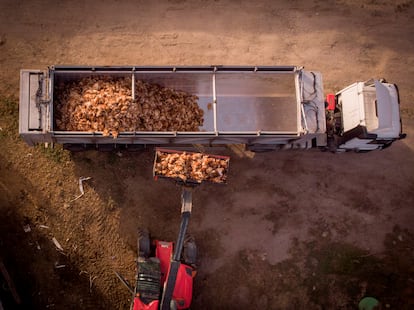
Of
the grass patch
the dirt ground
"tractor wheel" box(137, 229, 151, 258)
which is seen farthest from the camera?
the grass patch

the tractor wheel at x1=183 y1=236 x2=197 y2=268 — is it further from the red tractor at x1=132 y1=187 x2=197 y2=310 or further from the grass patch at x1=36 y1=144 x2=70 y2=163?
the grass patch at x1=36 y1=144 x2=70 y2=163

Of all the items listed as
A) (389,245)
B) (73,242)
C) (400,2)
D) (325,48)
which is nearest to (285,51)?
(325,48)

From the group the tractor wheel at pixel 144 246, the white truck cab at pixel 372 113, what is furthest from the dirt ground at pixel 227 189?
the white truck cab at pixel 372 113

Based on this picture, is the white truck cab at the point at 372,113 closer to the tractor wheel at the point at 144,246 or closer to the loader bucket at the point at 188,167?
the loader bucket at the point at 188,167

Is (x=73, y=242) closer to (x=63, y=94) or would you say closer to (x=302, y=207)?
(x=63, y=94)

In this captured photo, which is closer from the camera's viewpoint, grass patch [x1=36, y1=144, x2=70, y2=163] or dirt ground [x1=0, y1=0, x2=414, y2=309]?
dirt ground [x1=0, y1=0, x2=414, y2=309]

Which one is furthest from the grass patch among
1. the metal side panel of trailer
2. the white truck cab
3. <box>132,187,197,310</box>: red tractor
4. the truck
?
the white truck cab
